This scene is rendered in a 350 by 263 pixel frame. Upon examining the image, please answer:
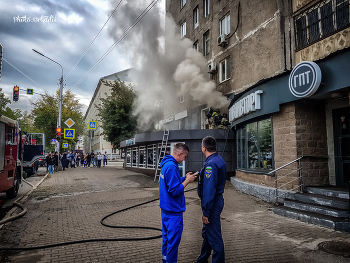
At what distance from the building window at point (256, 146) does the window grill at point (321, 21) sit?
3.51 meters

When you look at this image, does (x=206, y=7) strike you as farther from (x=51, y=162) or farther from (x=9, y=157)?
(x=51, y=162)

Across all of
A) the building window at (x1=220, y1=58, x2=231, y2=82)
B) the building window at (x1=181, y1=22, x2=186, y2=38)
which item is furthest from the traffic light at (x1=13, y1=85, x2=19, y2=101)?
the building window at (x1=220, y1=58, x2=231, y2=82)

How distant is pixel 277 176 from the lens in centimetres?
837

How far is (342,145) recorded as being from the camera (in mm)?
7699

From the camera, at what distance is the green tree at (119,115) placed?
24.9m

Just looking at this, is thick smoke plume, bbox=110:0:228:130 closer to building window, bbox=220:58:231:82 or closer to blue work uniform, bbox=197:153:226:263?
building window, bbox=220:58:231:82

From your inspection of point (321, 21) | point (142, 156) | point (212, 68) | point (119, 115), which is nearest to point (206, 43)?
point (212, 68)

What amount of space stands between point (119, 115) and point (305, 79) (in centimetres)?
1969

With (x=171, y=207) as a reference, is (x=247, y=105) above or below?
above

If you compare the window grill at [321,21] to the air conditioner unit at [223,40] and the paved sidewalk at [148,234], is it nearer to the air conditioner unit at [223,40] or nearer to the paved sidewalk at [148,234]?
the air conditioner unit at [223,40]

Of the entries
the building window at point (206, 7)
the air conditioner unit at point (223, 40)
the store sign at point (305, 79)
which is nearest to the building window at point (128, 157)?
the air conditioner unit at point (223, 40)

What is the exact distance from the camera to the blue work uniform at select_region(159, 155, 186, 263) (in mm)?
3104

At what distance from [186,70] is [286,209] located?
40.2 ft

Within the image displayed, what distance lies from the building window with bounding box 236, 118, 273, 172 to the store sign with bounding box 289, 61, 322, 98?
1.85m
